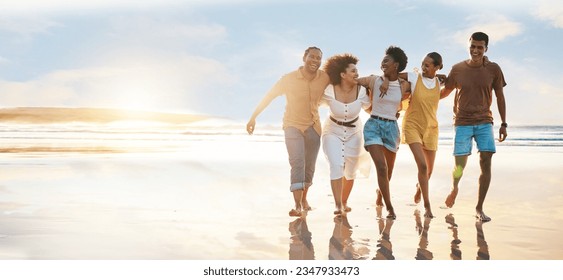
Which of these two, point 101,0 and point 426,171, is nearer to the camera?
point 426,171

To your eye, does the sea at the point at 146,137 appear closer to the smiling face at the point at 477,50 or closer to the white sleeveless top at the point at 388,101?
the white sleeveless top at the point at 388,101

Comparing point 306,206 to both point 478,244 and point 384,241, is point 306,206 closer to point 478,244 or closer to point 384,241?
point 384,241

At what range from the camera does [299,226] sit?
18.5 ft

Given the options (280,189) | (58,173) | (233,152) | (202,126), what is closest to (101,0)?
(58,173)

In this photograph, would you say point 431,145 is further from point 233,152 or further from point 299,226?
point 233,152

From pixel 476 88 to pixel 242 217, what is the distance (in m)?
2.62

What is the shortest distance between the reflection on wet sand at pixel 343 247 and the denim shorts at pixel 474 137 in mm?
1563

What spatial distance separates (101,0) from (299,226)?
14.4 feet

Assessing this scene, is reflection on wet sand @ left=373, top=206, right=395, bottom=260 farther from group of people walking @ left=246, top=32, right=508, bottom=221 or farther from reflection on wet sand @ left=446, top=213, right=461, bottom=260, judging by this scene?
reflection on wet sand @ left=446, top=213, right=461, bottom=260

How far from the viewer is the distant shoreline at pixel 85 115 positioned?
81.3ft

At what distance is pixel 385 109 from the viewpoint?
6.07 meters

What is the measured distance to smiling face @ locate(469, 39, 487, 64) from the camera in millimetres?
6062

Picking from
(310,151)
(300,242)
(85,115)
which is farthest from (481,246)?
(85,115)

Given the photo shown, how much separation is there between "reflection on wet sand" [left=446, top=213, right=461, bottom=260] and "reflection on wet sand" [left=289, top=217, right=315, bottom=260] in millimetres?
1063
